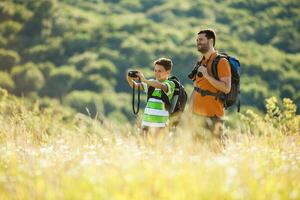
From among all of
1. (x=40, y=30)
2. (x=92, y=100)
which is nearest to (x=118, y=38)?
(x=40, y=30)

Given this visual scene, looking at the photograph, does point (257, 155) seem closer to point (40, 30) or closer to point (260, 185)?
point (260, 185)

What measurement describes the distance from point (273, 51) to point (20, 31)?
44145 millimetres

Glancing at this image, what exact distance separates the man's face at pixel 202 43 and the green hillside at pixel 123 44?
6837cm

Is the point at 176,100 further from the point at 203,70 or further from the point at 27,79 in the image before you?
the point at 27,79

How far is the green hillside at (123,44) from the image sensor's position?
3273 inches

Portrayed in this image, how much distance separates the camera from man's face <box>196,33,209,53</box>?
19.8 feet

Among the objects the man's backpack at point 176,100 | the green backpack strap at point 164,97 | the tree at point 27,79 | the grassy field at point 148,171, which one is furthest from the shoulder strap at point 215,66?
the tree at point 27,79

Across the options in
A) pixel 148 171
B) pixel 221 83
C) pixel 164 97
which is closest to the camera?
pixel 148 171

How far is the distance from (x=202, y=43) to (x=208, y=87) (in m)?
0.45

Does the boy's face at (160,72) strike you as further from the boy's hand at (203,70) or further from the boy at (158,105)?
the boy's hand at (203,70)

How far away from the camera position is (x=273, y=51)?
101438 mm

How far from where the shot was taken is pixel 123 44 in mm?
99875

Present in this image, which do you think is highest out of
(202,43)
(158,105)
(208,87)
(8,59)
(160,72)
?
(202,43)

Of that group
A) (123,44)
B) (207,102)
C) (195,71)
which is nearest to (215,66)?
(195,71)
